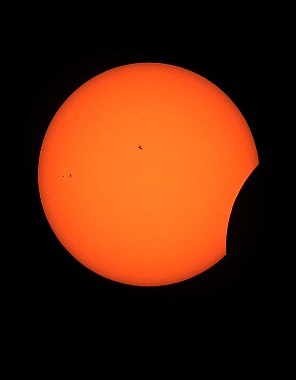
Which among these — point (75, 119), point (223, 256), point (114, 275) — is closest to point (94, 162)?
point (75, 119)

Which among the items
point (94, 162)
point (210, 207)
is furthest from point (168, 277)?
point (94, 162)

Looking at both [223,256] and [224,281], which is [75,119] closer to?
[223,256]

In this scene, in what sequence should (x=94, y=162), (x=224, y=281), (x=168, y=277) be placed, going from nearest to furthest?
1. (x=94, y=162)
2. (x=168, y=277)
3. (x=224, y=281)

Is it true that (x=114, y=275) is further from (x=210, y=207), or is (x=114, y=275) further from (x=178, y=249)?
(x=210, y=207)

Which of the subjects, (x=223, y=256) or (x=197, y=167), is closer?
(x=197, y=167)

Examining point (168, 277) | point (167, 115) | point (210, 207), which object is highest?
point (167, 115)

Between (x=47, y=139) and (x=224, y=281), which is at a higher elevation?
(x=47, y=139)

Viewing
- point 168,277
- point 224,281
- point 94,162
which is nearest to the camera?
point 94,162
